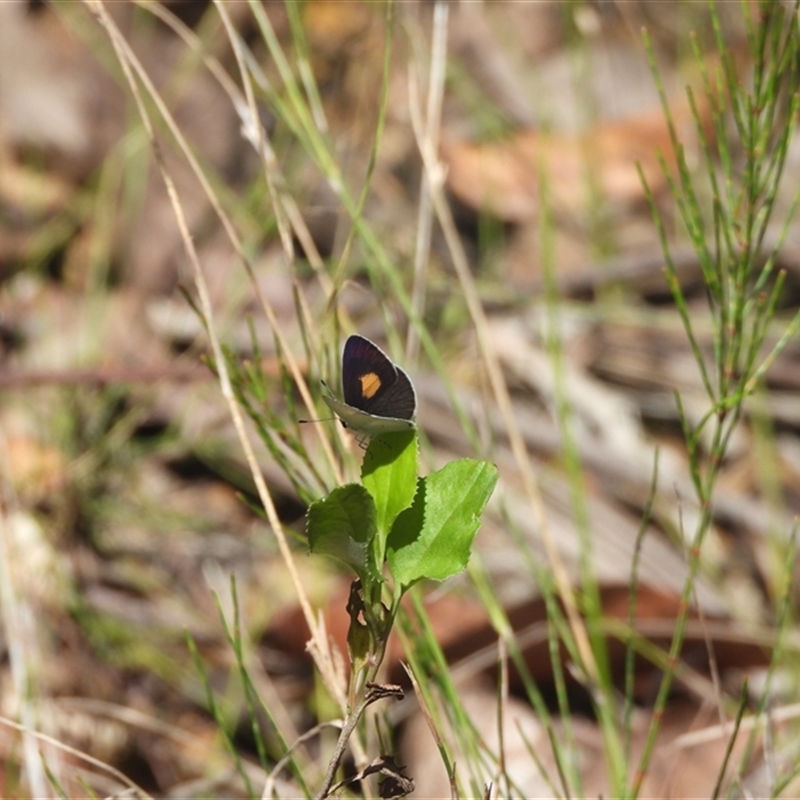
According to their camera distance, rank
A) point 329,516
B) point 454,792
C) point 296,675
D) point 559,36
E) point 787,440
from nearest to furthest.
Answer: point 329,516 → point 454,792 → point 296,675 → point 787,440 → point 559,36

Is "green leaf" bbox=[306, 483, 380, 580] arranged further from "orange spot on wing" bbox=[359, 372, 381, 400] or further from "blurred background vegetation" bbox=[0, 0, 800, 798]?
"blurred background vegetation" bbox=[0, 0, 800, 798]

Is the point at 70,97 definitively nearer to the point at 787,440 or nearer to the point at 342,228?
the point at 342,228

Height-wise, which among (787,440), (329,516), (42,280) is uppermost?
(329,516)

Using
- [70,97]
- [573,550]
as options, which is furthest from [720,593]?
[70,97]

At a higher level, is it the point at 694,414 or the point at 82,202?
the point at 82,202

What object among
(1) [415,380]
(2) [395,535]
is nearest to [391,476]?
(2) [395,535]

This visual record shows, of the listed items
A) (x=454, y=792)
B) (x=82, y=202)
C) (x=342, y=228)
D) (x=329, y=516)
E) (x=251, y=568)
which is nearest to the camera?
(x=329, y=516)

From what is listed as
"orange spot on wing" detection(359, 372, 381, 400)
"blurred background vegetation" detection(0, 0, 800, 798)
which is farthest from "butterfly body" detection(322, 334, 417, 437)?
"blurred background vegetation" detection(0, 0, 800, 798)
